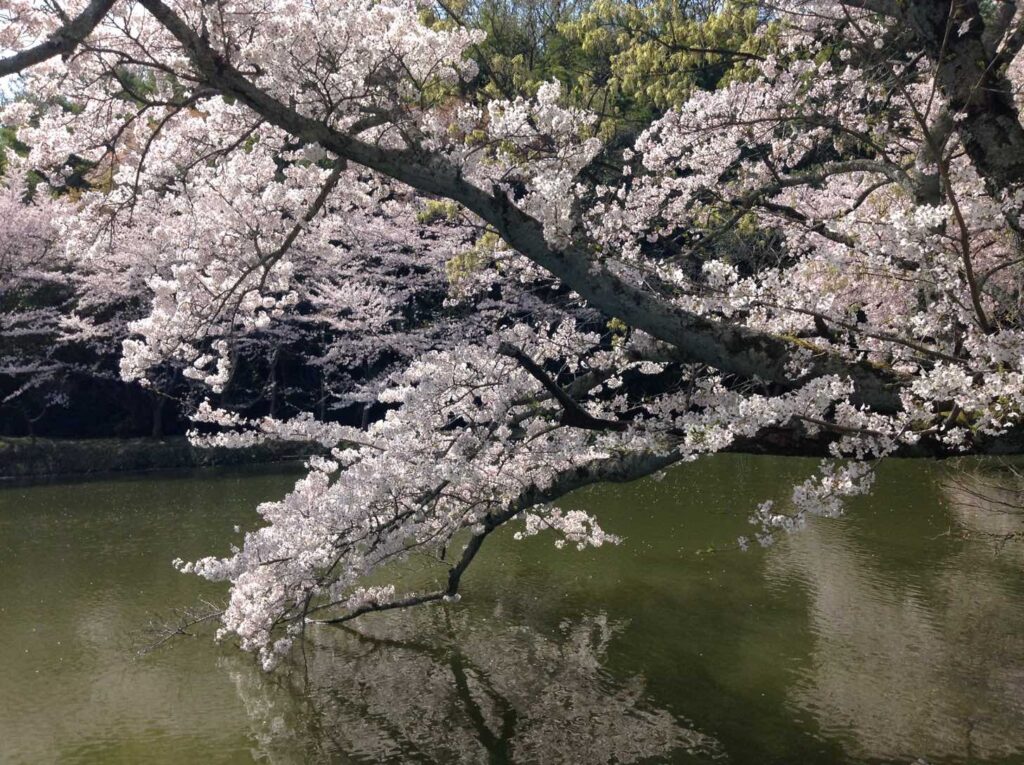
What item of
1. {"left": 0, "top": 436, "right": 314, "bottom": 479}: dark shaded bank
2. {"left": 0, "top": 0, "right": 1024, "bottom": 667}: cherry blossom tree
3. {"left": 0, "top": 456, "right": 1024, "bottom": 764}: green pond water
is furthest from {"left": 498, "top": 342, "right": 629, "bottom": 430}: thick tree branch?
{"left": 0, "top": 436, "right": 314, "bottom": 479}: dark shaded bank

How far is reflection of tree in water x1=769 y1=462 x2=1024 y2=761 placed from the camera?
4.67m

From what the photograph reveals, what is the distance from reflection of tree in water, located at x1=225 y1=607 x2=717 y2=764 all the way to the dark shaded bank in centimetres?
923

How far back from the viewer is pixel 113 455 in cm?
1498

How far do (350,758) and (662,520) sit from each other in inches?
225

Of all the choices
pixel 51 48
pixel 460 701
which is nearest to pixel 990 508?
pixel 460 701

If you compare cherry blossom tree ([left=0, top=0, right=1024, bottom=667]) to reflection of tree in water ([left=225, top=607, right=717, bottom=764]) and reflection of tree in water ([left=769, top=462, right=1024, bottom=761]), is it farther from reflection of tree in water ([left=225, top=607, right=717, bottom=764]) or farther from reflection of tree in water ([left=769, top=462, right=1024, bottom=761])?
reflection of tree in water ([left=769, top=462, right=1024, bottom=761])

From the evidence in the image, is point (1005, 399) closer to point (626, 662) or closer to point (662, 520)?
point (626, 662)

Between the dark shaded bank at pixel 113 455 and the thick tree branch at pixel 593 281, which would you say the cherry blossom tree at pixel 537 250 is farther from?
the dark shaded bank at pixel 113 455

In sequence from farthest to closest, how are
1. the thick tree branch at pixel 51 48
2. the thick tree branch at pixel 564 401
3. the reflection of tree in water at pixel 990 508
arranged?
the reflection of tree in water at pixel 990 508 → the thick tree branch at pixel 564 401 → the thick tree branch at pixel 51 48

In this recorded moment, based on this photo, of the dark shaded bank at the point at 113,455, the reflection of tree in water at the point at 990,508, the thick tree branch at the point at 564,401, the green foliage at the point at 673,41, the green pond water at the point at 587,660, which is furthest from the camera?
the dark shaded bank at the point at 113,455

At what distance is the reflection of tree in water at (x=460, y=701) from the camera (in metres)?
4.75

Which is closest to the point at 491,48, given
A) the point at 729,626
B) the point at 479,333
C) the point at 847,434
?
the point at 479,333

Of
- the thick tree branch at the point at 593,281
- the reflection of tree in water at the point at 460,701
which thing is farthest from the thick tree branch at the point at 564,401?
the reflection of tree in water at the point at 460,701

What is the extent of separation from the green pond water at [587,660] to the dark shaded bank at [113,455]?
5.83m
